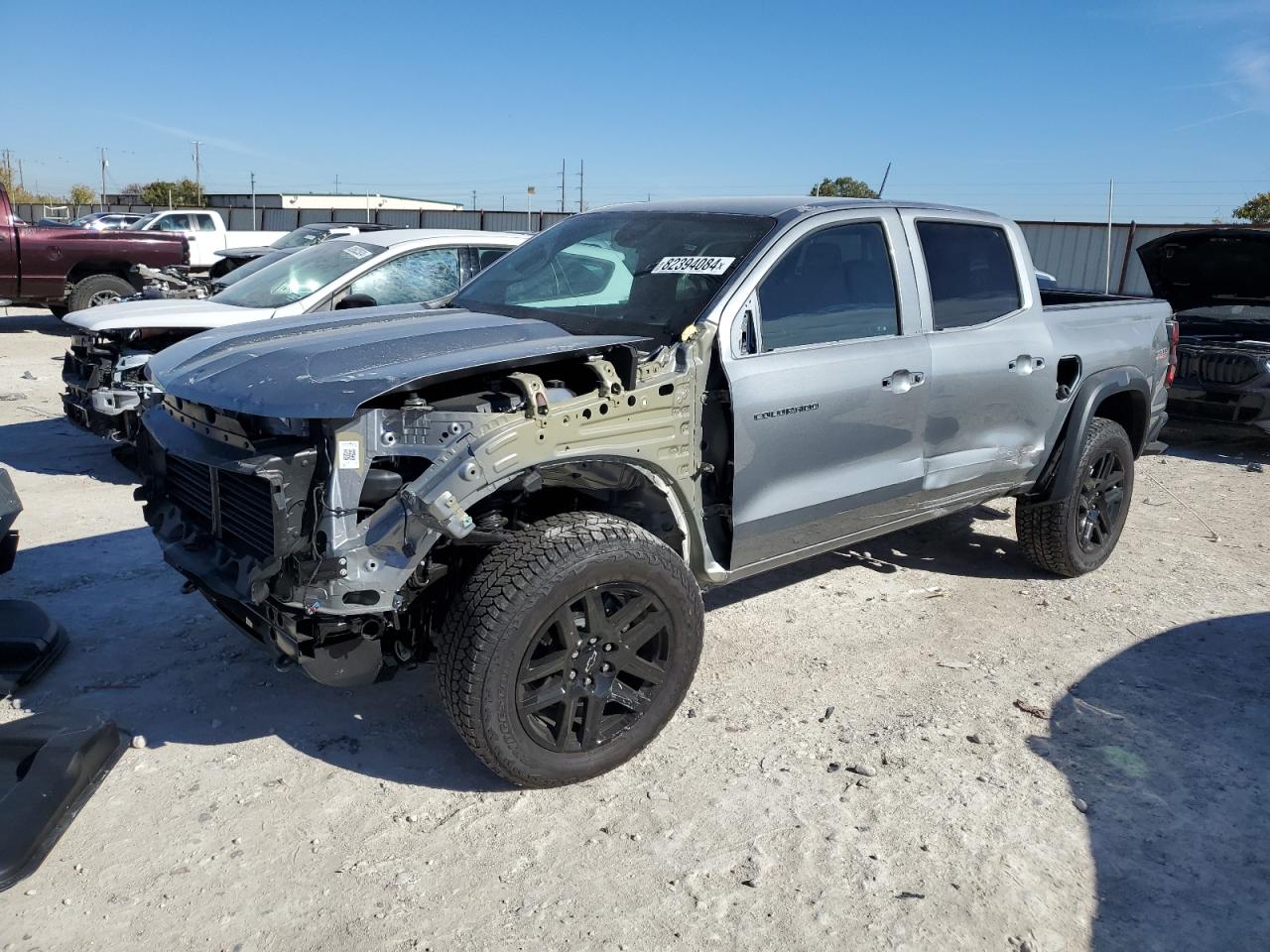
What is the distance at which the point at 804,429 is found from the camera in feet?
12.9

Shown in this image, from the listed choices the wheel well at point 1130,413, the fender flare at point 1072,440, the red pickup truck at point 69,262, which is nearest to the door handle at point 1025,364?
the fender flare at point 1072,440

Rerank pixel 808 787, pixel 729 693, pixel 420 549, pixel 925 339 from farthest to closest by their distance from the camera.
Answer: pixel 925 339 < pixel 729 693 < pixel 808 787 < pixel 420 549

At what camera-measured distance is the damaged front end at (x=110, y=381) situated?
6.80m

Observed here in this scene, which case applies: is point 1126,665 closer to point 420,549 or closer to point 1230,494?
point 420,549

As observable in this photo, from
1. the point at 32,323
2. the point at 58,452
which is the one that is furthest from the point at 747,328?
the point at 32,323

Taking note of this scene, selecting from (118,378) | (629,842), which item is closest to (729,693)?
(629,842)

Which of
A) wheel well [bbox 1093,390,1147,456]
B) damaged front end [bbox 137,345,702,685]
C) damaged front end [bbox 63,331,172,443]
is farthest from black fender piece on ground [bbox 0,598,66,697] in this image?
wheel well [bbox 1093,390,1147,456]

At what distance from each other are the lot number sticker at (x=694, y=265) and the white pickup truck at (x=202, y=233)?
16.7m

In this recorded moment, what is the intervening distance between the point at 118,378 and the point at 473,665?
193 inches

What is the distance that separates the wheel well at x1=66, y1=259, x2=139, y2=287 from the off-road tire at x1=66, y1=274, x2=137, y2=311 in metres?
0.07

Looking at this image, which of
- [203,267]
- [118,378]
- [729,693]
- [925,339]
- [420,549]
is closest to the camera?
[420,549]

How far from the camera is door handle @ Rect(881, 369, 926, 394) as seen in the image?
13.8ft

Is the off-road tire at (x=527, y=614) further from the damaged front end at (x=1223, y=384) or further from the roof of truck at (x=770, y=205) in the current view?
the damaged front end at (x=1223, y=384)

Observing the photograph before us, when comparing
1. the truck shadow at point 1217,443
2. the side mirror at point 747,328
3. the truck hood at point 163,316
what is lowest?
the truck shadow at point 1217,443
